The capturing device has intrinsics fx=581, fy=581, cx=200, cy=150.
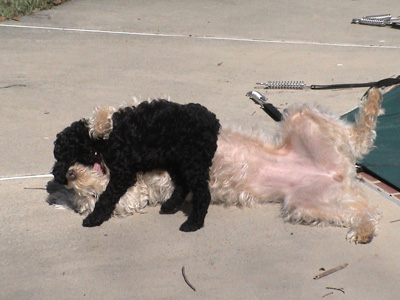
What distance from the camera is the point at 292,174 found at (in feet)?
13.5

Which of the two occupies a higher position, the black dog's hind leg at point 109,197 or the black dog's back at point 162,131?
the black dog's back at point 162,131

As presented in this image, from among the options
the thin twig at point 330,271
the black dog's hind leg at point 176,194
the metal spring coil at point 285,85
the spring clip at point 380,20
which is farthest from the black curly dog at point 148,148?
the spring clip at point 380,20

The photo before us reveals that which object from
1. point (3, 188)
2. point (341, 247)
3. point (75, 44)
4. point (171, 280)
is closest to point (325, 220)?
point (341, 247)

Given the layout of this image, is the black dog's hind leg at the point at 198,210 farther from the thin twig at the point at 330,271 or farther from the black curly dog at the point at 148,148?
the thin twig at the point at 330,271

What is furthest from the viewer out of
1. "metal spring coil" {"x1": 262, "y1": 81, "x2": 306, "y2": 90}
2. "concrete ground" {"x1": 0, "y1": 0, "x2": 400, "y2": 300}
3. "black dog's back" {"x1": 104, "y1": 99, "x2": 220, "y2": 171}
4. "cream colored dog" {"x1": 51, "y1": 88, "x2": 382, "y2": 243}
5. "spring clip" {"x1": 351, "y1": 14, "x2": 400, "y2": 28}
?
"spring clip" {"x1": 351, "y1": 14, "x2": 400, "y2": 28}

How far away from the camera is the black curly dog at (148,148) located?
3.65 metres

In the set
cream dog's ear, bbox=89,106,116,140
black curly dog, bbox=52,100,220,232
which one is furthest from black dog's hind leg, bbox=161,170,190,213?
cream dog's ear, bbox=89,106,116,140

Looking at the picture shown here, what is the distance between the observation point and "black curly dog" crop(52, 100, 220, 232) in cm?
365

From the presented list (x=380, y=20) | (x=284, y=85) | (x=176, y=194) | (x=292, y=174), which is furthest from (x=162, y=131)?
(x=380, y=20)

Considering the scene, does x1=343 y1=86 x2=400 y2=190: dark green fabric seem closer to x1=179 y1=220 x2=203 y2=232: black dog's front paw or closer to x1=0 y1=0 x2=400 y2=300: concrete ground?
x1=0 y1=0 x2=400 y2=300: concrete ground

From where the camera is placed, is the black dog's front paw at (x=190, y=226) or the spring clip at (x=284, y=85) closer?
the black dog's front paw at (x=190, y=226)

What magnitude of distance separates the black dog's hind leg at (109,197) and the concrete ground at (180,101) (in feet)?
0.23

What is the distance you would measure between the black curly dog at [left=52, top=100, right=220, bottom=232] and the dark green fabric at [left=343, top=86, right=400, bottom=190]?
140 cm

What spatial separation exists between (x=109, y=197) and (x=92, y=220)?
19 centimetres
